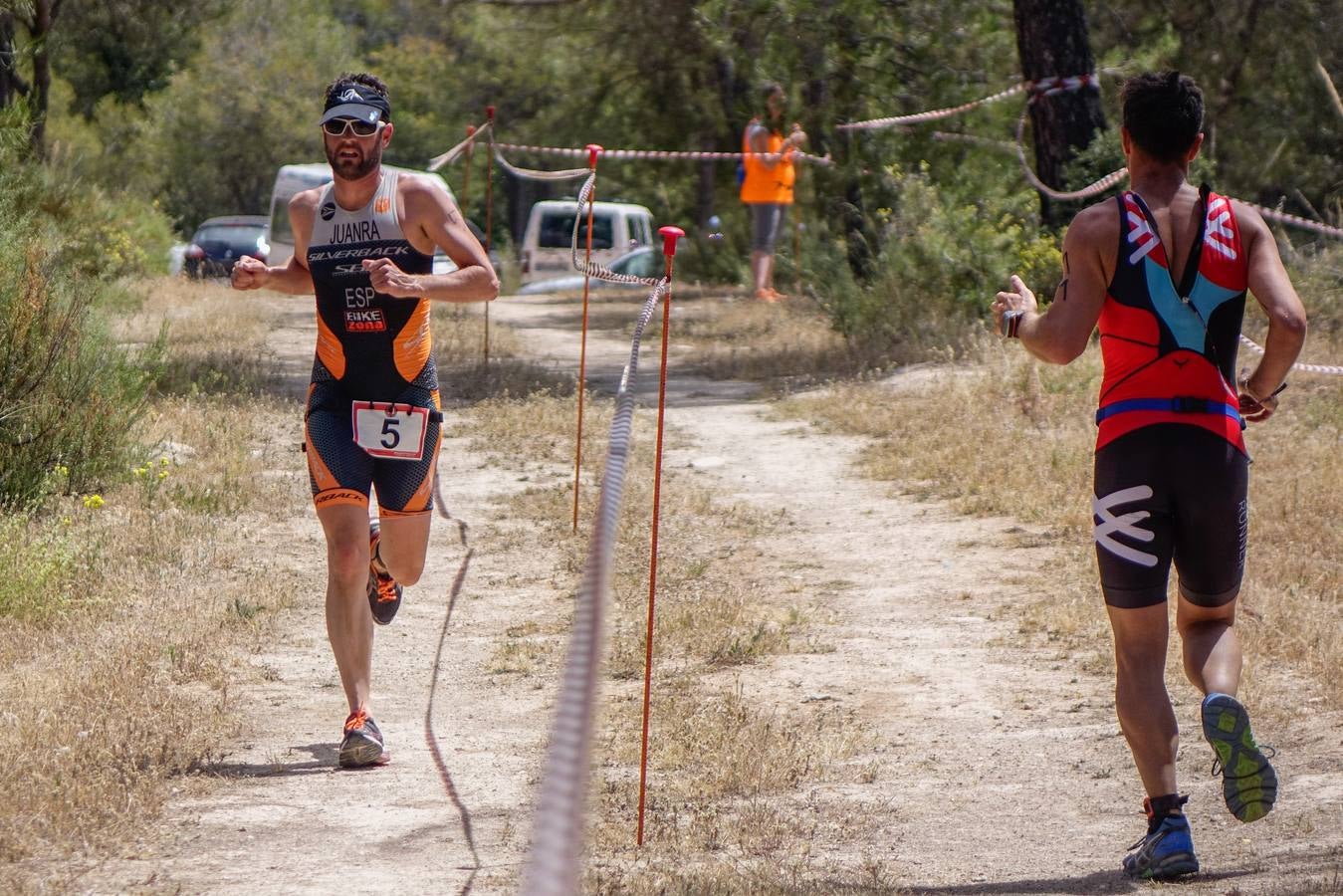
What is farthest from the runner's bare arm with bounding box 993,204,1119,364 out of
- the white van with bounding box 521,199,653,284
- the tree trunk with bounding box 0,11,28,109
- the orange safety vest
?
the white van with bounding box 521,199,653,284

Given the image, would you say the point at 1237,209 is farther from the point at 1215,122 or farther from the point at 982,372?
the point at 1215,122

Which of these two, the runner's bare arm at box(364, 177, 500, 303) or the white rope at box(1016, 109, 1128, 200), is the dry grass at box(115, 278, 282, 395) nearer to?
the runner's bare arm at box(364, 177, 500, 303)

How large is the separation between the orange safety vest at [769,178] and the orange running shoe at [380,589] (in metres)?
12.3

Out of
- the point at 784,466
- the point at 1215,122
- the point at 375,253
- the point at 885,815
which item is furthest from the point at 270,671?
the point at 1215,122

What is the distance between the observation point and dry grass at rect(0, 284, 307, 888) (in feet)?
14.7

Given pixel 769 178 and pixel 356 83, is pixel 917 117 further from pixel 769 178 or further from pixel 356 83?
pixel 356 83

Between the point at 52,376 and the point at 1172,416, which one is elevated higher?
the point at 1172,416

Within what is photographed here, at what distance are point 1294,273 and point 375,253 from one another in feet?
35.0

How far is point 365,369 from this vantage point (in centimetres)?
525

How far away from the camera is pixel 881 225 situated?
16.8m

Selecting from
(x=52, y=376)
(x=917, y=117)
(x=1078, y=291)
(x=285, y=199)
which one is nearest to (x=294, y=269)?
(x=1078, y=291)

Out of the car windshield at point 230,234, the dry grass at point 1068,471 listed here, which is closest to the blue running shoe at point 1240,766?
the dry grass at point 1068,471

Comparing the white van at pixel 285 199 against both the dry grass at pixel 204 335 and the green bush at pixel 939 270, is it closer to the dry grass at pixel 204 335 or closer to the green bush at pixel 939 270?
the dry grass at pixel 204 335

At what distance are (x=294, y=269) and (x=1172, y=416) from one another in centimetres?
286
